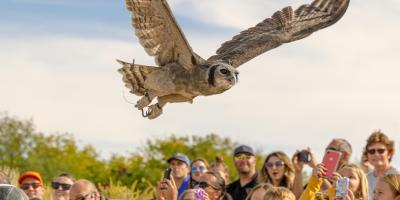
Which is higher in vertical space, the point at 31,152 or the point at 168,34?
the point at 31,152

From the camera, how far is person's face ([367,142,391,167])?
1107 centimetres

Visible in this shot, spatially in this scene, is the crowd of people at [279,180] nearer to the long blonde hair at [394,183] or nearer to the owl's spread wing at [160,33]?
the long blonde hair at [394,183]

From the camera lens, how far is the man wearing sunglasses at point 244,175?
12023mm

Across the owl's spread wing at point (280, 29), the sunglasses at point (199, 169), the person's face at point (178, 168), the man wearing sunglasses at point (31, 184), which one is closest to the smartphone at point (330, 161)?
the owl's spread wing at point (280, 29)

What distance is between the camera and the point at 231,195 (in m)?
12.1

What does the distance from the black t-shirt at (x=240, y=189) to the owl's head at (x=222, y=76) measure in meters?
1.76

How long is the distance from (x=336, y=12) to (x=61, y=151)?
2228 centimetres

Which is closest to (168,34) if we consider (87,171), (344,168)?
(344,168)

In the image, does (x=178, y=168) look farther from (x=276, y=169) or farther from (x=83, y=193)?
(x=83, y=193)

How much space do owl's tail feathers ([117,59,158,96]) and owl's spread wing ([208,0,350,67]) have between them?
779 millimetres

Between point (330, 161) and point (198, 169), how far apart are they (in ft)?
9.76

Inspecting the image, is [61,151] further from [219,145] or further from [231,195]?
[231,195]

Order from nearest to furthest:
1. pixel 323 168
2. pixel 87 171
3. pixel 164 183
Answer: pixel 323 168
pixel 164 183
pixel 87 171

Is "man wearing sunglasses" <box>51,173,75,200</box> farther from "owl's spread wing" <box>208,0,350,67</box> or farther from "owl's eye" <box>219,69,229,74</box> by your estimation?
"owl's eye" <box>219,69,229,74</box>
